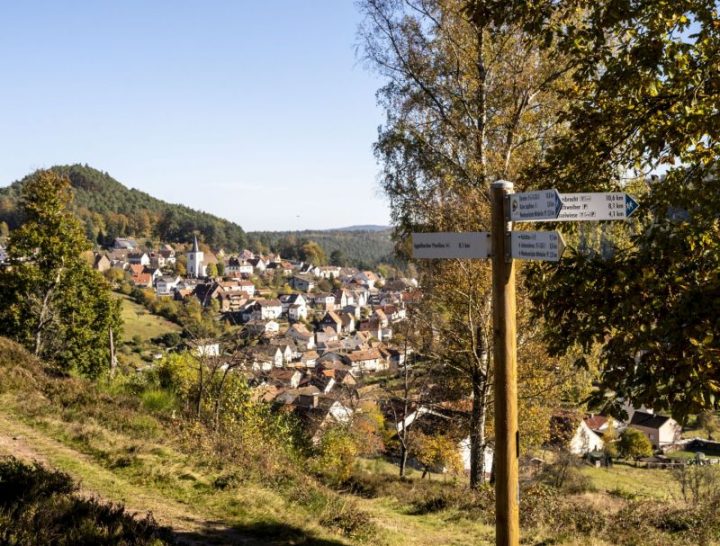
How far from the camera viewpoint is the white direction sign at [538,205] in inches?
140

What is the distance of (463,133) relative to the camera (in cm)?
1009

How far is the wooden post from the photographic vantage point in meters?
3.75

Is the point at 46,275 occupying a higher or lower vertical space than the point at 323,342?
higher

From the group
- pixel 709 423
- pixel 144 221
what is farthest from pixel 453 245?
pixel 144 221

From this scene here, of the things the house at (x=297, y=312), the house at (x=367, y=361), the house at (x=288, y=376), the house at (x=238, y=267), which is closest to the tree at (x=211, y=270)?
the house at (x=238, y=267)

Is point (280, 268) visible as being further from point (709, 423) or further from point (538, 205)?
point (538, 205)

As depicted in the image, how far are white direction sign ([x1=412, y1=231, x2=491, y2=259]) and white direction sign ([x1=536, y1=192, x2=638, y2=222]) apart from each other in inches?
21.9

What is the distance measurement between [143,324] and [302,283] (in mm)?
63988

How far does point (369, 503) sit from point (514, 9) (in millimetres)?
7559

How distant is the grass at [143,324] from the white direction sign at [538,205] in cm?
6893

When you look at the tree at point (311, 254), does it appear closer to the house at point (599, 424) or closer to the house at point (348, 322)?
the house at point (348, 322)

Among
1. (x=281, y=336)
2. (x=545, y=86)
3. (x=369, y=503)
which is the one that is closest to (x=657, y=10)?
(x=545, y=86)

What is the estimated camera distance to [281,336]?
8688 cm

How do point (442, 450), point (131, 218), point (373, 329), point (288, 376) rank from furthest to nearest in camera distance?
point (131, 218) → point (373, 329) → point (288, 376) → point (442, 450)
